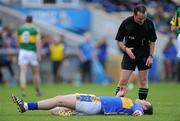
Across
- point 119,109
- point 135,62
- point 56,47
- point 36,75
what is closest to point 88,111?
point 119,109

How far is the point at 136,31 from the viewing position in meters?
15.9

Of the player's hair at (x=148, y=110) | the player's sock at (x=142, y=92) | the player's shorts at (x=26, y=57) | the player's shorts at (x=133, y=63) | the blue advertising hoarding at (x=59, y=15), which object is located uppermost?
the blue advertising hoarding at (x=59, y=15)

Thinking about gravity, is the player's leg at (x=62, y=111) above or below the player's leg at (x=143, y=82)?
below

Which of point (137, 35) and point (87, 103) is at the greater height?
point (137, 35)

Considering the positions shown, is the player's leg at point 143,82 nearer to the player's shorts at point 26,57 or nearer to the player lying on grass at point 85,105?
the player lying on grass at point 85,105

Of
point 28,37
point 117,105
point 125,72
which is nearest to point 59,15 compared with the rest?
point 28,37

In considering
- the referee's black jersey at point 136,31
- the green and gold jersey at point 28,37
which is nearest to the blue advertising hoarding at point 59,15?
the green and gold jersey at point 28,37

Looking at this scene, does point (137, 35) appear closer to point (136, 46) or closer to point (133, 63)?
point (136, 46)

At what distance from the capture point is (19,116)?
48.2 feet

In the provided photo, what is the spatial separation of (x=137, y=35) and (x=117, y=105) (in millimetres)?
2250

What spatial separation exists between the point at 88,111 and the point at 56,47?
58.3 feet

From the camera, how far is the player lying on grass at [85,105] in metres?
14.1

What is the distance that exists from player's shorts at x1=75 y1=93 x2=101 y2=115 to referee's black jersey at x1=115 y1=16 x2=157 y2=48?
2207mm

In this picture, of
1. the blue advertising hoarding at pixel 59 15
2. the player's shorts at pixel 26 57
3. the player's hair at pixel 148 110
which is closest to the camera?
the player's hair at pixel 148 110
